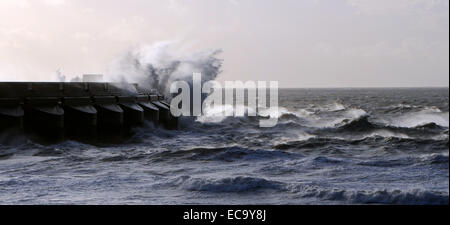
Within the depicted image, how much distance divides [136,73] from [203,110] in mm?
5040

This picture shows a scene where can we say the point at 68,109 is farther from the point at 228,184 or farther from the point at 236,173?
the point at 228,184

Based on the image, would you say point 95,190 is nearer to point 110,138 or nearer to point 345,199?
point 345,199

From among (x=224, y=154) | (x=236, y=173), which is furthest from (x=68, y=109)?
(x=236, y=173)

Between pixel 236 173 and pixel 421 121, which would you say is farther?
pixel 421 121

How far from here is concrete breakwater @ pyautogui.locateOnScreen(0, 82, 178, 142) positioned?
58.2ft

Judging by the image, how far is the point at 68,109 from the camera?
19.5 metres

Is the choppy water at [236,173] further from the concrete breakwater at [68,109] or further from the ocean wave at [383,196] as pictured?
the concrete breakwater at [68,109]

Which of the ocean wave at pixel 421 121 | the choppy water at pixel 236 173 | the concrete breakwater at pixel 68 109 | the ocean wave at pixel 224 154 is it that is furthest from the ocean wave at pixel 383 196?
the concrete breakwater at pixel 68 109

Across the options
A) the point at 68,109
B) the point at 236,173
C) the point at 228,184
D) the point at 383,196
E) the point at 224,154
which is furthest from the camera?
the point at 68,109

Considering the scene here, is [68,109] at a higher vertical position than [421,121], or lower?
higher

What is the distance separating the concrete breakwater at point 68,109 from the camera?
17734 millimetres

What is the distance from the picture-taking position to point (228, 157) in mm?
14094

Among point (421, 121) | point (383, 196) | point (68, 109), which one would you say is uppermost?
point (68, 109)

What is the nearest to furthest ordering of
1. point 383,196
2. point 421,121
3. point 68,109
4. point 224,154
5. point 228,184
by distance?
point 383,196
point 228,184
point 224,154
point 68,109
point 421,121
